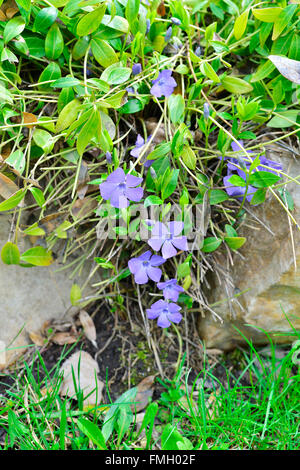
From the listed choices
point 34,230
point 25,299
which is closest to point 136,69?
point 34,230

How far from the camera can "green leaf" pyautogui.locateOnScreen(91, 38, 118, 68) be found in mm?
1118

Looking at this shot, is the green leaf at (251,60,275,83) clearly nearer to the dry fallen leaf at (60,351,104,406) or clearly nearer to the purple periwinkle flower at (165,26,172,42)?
the purple periwinkle flower at (165,26,172,42)

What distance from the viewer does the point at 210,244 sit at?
123 cm

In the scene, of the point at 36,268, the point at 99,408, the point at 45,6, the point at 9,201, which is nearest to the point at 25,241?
the point at 36,268

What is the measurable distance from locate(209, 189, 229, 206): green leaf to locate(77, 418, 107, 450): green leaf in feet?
2.18

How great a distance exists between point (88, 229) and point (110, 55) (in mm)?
490

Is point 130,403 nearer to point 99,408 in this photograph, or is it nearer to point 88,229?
point 99,408

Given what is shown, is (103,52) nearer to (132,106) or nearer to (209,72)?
(132,106)

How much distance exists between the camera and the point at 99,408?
1287mm

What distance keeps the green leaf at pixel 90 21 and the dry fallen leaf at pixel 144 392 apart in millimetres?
991

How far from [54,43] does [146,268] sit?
2.03ft

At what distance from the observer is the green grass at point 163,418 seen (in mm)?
1174

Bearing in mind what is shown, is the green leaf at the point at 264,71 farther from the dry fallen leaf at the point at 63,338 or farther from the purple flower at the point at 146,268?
the dry fallen leaf at the point at 63,338

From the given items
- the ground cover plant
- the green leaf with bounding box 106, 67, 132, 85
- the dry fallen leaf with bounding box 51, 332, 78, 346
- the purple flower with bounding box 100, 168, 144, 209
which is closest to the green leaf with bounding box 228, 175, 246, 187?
the ground cover plant
